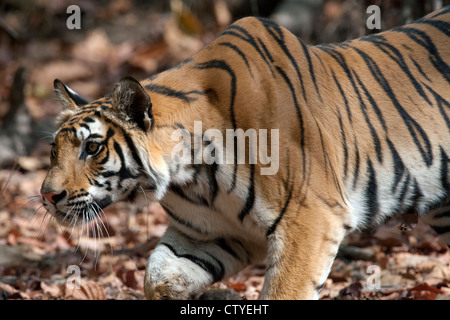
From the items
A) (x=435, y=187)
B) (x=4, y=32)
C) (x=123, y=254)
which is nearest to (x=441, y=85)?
(x=435, y=187)

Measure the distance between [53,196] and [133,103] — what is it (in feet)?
2.28

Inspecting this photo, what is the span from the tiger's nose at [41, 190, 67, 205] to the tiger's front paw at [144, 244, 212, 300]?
0.77 m

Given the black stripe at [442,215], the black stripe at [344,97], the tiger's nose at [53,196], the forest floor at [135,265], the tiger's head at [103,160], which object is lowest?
the forest floor at [135,265]

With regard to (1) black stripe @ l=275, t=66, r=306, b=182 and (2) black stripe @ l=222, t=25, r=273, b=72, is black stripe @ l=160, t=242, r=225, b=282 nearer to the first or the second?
(1) black stripe @ l=275, t=66, r=306, b=182

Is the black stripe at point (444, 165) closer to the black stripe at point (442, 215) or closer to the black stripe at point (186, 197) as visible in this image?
the black stripe at point (442, 215)

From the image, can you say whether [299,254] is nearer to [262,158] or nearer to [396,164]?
[262,158]

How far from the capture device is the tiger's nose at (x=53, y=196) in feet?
11.7

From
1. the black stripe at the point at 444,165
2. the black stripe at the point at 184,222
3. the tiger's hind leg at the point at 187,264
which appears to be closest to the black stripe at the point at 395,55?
the black stripe at the point at 444,165

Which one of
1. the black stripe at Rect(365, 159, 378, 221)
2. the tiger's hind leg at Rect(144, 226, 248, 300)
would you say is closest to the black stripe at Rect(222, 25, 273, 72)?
the black stripe at Rect(365, 159, 378, 221)

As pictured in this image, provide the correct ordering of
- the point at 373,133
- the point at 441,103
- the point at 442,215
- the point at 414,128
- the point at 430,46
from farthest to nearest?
the point at 442,215
the point at 430,46
the point at 441,103
the point at 414,128
the point at 373,133

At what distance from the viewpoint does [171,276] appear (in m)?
3.96

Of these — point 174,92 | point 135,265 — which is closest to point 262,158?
point 174,92

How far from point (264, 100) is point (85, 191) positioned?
3.81 ft

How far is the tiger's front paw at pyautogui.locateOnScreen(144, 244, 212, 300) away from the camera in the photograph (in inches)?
154
